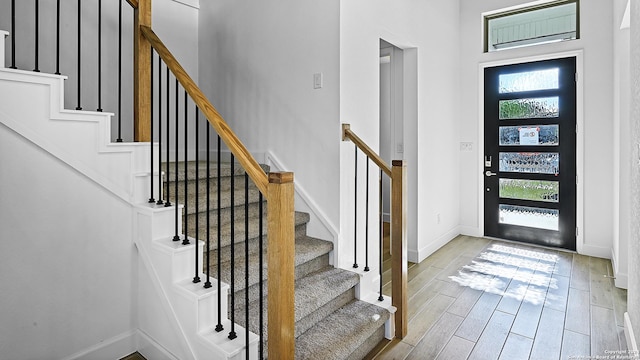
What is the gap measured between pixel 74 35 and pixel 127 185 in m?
1.71

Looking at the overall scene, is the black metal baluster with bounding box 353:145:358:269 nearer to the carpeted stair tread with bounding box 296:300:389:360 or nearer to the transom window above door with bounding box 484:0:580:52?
the carpeted stair tread with bounding box 296:300:389:360

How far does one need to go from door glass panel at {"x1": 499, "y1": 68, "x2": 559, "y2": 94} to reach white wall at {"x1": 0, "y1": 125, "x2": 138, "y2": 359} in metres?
4.36

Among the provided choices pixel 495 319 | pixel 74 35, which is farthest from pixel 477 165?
pixel 74 35

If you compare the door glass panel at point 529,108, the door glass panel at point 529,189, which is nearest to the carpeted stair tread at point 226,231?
the door glass panel at point 529,189

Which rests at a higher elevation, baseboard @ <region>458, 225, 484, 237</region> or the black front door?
the black front door

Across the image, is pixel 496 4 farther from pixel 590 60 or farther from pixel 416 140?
pixel 416 140

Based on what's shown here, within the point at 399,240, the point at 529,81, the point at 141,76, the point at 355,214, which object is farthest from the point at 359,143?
the point at 529,81

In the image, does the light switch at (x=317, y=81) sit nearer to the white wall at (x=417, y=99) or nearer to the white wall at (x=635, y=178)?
the white wall at (x=417, y=99)

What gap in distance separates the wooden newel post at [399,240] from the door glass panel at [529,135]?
9.26ft

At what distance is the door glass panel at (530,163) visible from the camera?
4207 mm

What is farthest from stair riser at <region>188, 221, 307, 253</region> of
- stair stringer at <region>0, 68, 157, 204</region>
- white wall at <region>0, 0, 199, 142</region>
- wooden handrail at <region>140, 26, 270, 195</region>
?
white wall at <region>0, 0, 199, 142</region>

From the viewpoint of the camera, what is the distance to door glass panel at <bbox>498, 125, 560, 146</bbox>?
4184mm

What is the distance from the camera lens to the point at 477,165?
4707mm

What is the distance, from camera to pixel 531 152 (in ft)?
14.2
